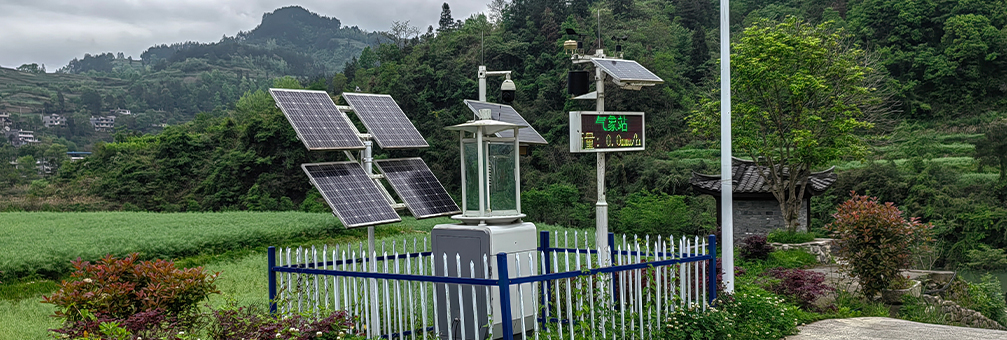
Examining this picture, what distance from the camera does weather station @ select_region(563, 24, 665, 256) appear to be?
26.0 feet

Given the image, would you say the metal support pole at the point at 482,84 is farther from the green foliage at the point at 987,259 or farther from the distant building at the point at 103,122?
the distant building at the point at 103,122

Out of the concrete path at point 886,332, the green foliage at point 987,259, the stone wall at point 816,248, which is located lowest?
the green foliage at point 987,259

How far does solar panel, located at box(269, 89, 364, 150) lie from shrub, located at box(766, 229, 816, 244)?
12084 millimetres

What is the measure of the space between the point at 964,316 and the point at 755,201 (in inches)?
354

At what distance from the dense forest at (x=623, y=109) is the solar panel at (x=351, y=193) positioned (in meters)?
16.2

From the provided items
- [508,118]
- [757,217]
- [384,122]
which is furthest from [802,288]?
[757,217]

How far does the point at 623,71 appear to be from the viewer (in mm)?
8719

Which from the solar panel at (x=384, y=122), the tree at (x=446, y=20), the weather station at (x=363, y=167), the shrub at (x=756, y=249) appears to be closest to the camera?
the weather station at (x=363, y=167)

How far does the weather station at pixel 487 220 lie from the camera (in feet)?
21.5

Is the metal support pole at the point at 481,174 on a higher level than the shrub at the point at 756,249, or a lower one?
higher

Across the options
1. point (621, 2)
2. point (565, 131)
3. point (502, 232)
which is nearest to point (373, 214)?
point (502, 232)

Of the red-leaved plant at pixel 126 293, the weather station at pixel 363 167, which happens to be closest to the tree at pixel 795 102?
the weather station at pixel 363 167

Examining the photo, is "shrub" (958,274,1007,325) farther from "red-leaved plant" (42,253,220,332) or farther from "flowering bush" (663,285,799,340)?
"red-leaved plant" (42,253,220,332)

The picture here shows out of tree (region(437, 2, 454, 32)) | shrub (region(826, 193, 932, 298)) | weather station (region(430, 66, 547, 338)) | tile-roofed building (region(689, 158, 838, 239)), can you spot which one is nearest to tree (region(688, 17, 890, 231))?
tile-roofed building (region(689, 158, 838, 239))
